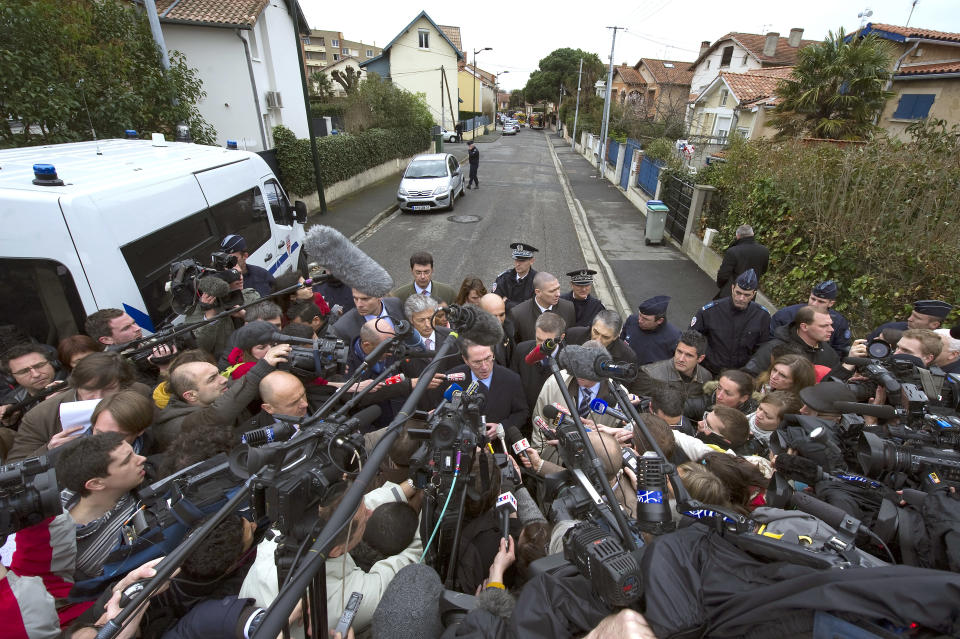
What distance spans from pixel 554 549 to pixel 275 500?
1.58 metres

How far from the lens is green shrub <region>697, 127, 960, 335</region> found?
233 inches

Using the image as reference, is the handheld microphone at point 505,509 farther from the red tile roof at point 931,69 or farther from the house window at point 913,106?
the house window at point 913,106

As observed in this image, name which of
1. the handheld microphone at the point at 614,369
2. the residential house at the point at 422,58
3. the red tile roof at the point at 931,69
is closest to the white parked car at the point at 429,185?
the handheld microphone at the point at 614,369

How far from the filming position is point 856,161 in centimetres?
716

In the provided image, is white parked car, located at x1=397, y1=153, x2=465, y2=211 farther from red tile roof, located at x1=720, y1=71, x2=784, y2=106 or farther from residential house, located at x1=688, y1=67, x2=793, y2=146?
red tile roof, located at x1=720, y1=71, x2=784, y2=106

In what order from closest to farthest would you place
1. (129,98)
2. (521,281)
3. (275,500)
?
(275,500) → (521,281) → (129,98)

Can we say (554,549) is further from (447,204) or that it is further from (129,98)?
(447,204)

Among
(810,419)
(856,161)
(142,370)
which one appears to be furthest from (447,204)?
(810,419)

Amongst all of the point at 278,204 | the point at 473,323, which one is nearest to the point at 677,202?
the point at 278,204

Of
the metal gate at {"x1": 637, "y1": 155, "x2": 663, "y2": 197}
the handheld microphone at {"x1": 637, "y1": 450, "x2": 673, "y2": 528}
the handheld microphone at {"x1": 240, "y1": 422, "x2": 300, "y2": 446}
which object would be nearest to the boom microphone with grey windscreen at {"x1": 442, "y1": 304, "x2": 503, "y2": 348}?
the handheld microphone at {"x1": 240, "y1": 422, "x2": 300, "y2": 446}

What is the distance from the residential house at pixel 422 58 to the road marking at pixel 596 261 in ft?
89.7

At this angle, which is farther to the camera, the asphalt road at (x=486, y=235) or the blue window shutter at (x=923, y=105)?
the blue window shutter at (x=923, y=105)

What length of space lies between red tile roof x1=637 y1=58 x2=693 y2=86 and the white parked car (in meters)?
34.2

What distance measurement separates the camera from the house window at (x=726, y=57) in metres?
34.6
